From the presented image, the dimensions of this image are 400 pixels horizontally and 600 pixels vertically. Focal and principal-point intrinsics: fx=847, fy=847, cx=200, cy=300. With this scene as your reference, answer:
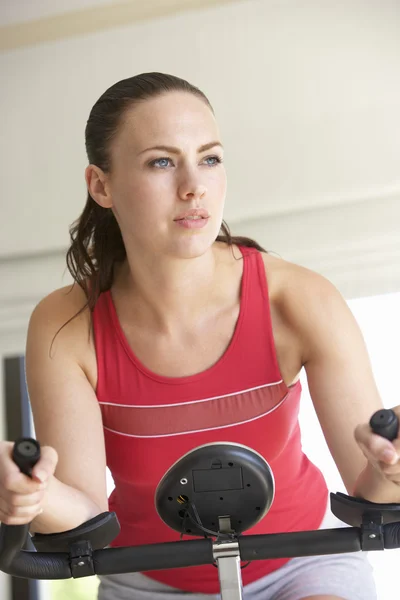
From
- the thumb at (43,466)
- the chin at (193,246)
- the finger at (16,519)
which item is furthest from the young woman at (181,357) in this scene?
the thumb at (43,466)

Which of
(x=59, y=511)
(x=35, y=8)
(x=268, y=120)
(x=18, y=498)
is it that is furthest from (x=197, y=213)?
(x=35, y=8)

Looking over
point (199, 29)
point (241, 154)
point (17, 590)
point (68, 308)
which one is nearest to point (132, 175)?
point (68, 308)

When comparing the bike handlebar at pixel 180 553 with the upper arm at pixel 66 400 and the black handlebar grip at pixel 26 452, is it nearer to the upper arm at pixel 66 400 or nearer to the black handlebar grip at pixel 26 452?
the black handlebar grip at pixel 26 452

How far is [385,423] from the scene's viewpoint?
96 centimetres

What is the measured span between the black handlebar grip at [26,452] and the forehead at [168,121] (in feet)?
2.54

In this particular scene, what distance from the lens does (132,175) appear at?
1.58 metres

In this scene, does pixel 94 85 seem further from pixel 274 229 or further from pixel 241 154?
pixel 274 229

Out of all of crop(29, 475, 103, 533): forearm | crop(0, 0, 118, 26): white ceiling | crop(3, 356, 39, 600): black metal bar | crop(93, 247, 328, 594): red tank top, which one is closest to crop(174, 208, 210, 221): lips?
crop(93, 247, 328, 594): red tank top

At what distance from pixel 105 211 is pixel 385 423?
1.01 meters

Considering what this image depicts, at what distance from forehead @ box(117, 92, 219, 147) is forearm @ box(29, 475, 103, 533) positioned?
64 cm

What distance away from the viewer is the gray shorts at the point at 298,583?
4.85 ft

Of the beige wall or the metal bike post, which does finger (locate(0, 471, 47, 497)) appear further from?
the beige wall

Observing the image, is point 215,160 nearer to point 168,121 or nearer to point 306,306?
point 168,121

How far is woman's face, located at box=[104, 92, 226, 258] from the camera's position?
151 cm
